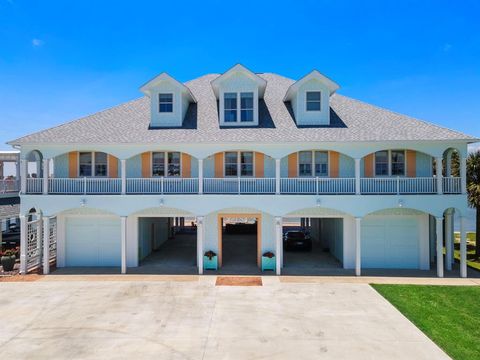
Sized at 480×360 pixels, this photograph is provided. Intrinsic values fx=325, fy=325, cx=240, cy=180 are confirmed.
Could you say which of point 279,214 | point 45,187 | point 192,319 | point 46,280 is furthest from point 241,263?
point 45,187

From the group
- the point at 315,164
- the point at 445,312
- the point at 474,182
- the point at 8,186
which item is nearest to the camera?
the point at 445,312

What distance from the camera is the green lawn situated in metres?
9.84

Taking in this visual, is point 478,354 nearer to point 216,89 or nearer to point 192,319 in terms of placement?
point 192,319

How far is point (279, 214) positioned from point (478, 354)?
9.82 metres

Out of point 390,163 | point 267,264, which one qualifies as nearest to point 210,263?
point 267,264

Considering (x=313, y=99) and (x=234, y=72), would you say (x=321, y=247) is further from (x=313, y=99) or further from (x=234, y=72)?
(x=234, y=72)

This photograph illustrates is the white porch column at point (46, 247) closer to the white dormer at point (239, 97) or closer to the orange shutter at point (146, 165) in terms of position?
the orange shutter at point (146, 165)

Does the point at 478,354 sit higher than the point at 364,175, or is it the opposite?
the point at 364,175

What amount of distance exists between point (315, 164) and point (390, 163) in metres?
4.19

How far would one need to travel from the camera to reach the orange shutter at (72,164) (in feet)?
61.9

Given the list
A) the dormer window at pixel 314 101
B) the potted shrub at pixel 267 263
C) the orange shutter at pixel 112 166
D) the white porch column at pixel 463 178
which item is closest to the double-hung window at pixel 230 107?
the dormer window at pixel 314 101

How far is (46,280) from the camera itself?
16.2m

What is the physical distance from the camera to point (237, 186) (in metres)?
17.9

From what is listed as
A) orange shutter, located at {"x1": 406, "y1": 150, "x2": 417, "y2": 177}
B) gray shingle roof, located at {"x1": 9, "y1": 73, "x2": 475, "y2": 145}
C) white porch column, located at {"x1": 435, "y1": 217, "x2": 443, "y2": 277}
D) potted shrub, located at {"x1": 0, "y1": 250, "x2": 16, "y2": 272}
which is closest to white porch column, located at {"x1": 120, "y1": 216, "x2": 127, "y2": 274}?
gray shingle roof, located at {"x1": 9, "y1": 73, "x2": 475, "y2": 145}
